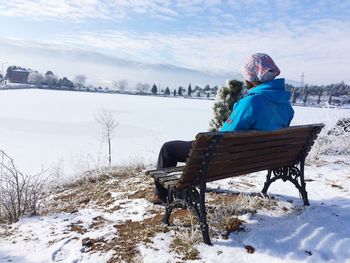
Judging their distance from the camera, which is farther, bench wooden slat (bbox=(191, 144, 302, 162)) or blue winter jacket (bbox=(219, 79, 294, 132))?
blue winter jacket (bbox=(219, 79, 294, 132))

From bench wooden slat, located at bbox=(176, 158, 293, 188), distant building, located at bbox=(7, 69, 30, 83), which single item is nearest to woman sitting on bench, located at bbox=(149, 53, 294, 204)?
bench wooden slat, located at bbox=(176, 158, 293, 188)

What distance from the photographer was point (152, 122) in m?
28.0

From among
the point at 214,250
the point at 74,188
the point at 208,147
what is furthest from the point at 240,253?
the point at 74,188

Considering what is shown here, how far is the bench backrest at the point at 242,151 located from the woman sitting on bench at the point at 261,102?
137 mm

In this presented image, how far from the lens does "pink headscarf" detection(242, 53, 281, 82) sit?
376 centimetres

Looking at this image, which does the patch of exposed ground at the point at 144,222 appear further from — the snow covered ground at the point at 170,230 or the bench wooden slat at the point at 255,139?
the bench wooden slat at the point at 255,139

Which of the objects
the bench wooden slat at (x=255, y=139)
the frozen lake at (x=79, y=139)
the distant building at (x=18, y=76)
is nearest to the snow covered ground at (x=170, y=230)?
the bench wooden slat at (x=255, y=139)

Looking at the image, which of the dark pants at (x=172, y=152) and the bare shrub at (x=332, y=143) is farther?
the bare shrub at (x=332, y=143)

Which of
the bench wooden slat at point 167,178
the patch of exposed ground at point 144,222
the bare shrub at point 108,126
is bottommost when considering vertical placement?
the bare shrub at point 108,126

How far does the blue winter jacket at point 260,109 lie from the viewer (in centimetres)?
347

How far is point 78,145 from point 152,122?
35.7ft

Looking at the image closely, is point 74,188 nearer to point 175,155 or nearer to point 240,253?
point 175,155

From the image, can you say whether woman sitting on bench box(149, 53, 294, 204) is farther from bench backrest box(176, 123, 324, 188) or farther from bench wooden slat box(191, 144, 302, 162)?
bench wooden slat box(191, 144, 302, 162)

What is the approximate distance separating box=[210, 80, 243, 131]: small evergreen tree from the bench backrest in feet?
17.4
